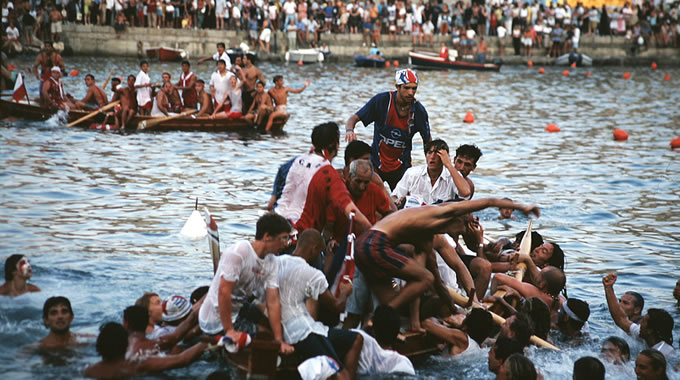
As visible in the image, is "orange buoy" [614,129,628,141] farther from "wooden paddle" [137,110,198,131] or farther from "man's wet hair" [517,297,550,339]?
"man's wet hair" [517,297,550,339]

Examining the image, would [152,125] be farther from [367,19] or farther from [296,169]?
[367,19]

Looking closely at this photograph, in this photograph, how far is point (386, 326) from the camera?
7348 millimetres

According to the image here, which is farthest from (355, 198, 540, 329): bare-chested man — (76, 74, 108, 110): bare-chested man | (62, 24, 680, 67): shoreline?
(62, 24, 680, 67): shoreline

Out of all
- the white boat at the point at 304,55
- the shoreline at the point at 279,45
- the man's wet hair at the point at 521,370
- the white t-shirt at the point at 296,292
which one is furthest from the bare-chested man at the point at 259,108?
the white boat at the point at 304,55

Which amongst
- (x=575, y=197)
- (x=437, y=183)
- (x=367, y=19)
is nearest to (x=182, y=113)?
(x=575, y=197)

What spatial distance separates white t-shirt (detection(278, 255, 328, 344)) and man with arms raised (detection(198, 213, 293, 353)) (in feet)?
0.39

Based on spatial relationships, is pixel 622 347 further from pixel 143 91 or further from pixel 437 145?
pixel 143 91

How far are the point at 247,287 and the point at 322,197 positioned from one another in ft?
4.67

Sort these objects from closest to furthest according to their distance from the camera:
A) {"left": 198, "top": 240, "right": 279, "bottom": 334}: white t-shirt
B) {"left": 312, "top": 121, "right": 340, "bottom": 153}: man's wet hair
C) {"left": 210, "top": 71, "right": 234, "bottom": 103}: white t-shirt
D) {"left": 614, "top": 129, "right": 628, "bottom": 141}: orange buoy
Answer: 1. {"left": 198, "top": 240, "right": 279, "bottom": 334}: white t-shirt
2. {"left": 312, "top": 121, "right": 340, "bottom": 153}: man's wet hair
3. {"left": 210, "top": 71, "right": 234, "bottom": 103}: white t-shirt
4. {"left": 614, "top": 129, "right": 628, "bottom": 141}: orange buoy

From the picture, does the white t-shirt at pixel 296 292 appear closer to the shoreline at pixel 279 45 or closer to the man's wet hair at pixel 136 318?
the man's wet hair at pixel 136 318

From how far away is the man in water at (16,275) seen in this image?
8.46m

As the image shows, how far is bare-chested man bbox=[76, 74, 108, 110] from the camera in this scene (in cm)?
2180

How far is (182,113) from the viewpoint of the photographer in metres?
21.8

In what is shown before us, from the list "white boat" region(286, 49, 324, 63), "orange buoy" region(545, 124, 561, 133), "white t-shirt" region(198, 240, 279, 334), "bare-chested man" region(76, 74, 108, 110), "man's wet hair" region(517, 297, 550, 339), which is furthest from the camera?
"white boat" region(286, 49, 324, 63)
